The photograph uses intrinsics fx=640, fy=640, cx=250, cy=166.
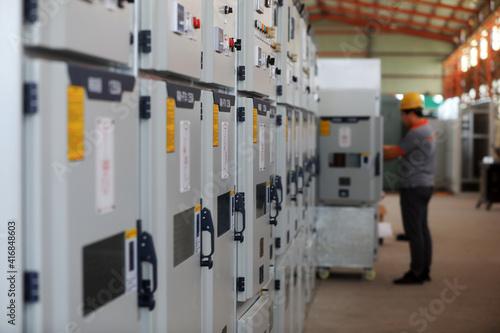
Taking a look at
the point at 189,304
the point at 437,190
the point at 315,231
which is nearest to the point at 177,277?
the point at 189,304

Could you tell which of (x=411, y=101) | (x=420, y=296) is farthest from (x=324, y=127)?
(x=420, y=296)

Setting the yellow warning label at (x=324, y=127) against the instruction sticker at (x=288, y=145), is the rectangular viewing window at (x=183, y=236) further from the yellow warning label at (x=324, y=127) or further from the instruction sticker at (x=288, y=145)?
the yellow warning label at (x=324, y=127)

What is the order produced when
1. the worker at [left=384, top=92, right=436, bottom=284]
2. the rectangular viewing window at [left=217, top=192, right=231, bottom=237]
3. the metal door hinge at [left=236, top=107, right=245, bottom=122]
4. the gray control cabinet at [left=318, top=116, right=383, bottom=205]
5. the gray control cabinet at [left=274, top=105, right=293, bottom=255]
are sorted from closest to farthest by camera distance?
the rectangular viewing window at [left=217, top=192, right=231, bottom=237] → the metal door hinge at [left=236, top=107, right=245, bottom=122] → the gray control cabinet at [left=274, top=105, right=293, bottom=255] → the worker at [left=384, top=92, right=436, bottom=284] → the gray control cabinet at [left=318, top=116, right=383, bottom=205]

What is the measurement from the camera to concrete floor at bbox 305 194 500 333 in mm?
4777

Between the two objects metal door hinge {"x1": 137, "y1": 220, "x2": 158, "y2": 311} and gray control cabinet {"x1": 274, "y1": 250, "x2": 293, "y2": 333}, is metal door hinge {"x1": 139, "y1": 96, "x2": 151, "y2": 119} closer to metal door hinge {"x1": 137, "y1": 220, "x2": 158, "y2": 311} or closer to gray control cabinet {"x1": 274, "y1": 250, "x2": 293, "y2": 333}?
metal door hinge {"x1": 137, "y1": 220, "x2": 158, "y2": 311}

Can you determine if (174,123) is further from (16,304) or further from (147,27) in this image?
(16,304)

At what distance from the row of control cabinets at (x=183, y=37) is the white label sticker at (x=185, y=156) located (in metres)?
0.16

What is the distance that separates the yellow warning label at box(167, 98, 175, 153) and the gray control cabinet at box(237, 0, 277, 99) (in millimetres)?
948

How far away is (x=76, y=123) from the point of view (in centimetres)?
127

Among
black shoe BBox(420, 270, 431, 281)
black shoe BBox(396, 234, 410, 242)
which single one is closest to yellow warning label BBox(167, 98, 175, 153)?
black shoe BBox(420, 270, 431, 281)

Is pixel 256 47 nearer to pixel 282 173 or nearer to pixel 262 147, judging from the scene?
pixel 262 147

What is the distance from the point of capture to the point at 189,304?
6.62 feet

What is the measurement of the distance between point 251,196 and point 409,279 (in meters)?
3.74

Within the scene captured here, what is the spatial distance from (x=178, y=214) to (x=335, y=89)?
444 centimetres
